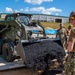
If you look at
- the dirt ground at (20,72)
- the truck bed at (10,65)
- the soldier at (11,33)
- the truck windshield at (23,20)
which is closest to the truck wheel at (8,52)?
the truck bed at (10,65)

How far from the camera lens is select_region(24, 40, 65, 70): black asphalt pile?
22.0 feet

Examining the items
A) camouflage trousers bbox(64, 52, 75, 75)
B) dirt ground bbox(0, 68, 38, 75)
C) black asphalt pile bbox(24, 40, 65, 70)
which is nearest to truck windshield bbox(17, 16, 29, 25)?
black asphalt pile bbox(24, 40, 65, 70)

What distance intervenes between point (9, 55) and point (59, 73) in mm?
2256

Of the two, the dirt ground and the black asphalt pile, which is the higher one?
the black asphalt pile

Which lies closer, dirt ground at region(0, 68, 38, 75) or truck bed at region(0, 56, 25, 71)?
dirt ground at region(0, 68, 38, 75)

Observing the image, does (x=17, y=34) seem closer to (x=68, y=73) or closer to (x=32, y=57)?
(x=32, y=57)

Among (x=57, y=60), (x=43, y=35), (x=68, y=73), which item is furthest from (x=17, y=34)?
(x=68, y=73)

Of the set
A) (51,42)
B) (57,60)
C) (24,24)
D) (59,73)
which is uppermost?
(24,24)

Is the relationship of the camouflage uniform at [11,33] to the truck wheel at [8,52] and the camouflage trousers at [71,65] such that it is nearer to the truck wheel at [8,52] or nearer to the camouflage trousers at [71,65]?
the truck wheel at [8,52]

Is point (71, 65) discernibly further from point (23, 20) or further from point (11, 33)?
point (11, 33)

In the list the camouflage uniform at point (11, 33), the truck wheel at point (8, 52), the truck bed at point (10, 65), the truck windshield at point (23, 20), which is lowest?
the truck bed at point (10, 65)

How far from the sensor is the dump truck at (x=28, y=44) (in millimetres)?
6828

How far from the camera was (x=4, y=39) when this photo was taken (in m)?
9.78

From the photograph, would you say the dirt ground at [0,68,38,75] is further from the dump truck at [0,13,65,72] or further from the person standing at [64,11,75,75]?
the person standing at [64,11,75,75]
